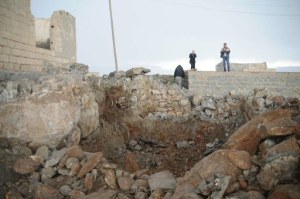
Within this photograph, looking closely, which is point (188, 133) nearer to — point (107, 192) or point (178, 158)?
point (178, 158)

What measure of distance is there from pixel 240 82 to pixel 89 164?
833 centimetres

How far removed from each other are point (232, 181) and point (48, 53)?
946 centimetres

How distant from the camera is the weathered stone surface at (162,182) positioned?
343cm

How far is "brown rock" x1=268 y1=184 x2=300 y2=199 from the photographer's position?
2416 millimetres

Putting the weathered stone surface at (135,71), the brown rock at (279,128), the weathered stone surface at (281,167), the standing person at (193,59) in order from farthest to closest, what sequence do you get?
the standing person at (193,59) < the weathered stone surface at (135,71) < the brown rock at (279,128) < the weathered stone surface at (281,167)

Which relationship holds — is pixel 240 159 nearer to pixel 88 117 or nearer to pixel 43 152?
pixel 43 152

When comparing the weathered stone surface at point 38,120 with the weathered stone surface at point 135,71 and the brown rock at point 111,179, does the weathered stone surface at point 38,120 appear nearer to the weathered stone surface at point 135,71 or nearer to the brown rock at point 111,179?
the brown rock at point 111,179

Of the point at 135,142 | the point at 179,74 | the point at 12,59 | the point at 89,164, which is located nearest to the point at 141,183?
the point at 89,164

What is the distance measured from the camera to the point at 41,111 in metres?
4.71

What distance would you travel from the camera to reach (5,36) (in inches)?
292

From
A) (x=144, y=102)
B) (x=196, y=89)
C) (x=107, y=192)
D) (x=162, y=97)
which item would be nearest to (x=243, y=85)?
(x=196, y=89)

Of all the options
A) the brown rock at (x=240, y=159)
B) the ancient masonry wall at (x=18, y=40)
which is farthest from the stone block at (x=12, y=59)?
the brown rock at (x=240, y=159)

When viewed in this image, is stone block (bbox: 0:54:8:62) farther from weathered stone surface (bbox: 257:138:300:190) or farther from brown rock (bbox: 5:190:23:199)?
weathered stone surface (bbox: 257:138:300:190)

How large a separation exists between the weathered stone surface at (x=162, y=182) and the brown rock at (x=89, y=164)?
3.07 ft
